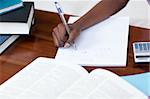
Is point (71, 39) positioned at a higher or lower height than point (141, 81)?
higher

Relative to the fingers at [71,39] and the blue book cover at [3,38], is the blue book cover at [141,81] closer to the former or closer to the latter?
the fingers at [71,39]

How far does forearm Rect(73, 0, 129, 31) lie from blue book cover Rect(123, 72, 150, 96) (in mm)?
287

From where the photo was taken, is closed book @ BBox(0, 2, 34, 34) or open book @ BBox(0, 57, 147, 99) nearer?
open book @ BBox(0, 57, 147, 99)

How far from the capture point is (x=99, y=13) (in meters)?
1.01

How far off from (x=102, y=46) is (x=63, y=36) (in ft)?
0.43

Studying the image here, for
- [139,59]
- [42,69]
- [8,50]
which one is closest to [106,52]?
[139,59]

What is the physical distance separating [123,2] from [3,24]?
43 centimetres

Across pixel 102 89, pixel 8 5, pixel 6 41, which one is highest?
pixel 8 5

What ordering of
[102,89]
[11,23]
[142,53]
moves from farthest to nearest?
[11,23]
[142,53]
[102,89]

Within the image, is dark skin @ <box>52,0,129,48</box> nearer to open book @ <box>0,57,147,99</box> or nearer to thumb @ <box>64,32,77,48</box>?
thumb @ <box>64,32,77,48</box>

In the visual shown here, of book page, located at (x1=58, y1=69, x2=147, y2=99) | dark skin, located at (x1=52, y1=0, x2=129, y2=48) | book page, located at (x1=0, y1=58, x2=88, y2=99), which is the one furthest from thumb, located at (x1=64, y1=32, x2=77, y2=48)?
book page, located at (x1=58, y1=69, x2=147, y2=99)

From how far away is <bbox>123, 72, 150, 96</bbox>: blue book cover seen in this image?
2.35ft

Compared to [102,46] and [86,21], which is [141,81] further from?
[86,21]

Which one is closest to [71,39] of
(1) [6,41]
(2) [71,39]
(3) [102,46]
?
(2) [71,39]
